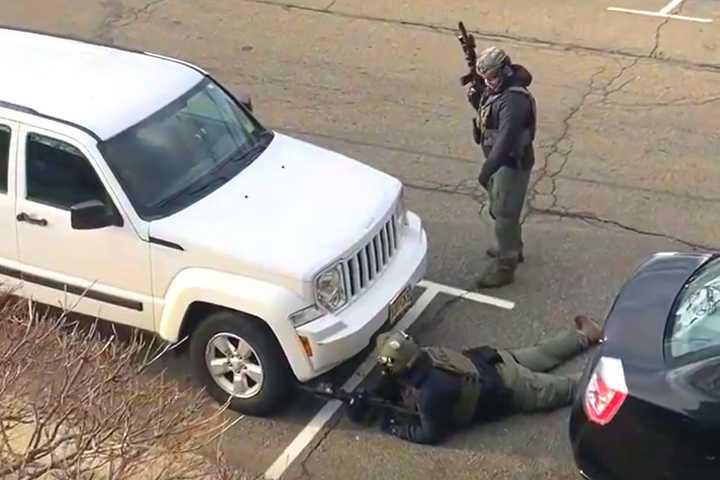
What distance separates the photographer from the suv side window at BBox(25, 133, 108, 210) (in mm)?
6855

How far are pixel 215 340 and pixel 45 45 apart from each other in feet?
8.52

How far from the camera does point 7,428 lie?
4715mm

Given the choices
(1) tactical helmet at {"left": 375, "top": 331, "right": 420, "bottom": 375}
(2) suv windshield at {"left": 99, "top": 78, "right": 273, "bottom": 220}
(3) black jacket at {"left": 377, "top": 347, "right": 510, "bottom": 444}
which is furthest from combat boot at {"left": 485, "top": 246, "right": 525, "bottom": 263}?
(1) tactical helmet at {"left": 375, "top": 331, "right": 420, "bottom": 375}

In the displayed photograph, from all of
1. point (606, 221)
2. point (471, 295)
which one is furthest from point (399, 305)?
point (606, 221)

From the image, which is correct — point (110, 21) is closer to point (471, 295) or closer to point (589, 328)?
point (471, 295)

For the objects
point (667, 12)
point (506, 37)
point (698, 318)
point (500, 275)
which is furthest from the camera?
point (667, 12)

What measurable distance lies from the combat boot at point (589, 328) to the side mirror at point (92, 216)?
303 centimetres

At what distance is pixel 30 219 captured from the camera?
6992mm

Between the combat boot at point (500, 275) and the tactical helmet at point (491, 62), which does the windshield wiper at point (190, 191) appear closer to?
the tactical helmet at point (491, 62)

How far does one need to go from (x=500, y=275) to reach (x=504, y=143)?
103 cm

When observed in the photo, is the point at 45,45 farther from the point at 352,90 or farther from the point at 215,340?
the point at 352,90

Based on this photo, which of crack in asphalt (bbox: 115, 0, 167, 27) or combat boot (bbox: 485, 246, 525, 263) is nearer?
combat boot (bbox: 485, 246, 525, 263)

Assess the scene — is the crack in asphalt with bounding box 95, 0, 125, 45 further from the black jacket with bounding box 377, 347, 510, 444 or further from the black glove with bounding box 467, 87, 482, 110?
the black jacket with bounding box 377, 347, 510, 444

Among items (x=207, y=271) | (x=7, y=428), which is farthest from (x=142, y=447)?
(x=207, y=271)
